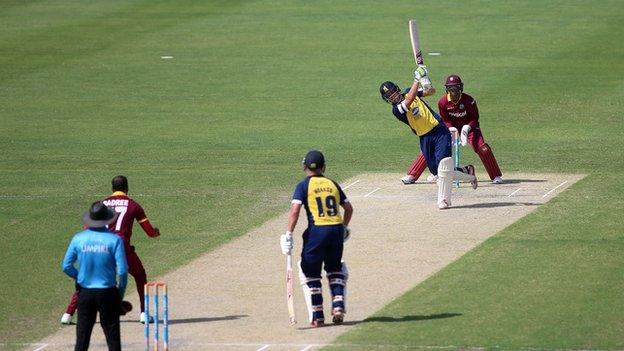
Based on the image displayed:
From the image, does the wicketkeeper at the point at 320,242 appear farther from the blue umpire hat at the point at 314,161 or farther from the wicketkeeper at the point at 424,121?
the wicketkeeper at the point at 424,121

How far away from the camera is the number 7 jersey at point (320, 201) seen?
49.8ft

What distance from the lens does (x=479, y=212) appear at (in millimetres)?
21078

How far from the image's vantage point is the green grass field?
16016mm

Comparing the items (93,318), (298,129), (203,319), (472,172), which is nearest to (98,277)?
(93,318)

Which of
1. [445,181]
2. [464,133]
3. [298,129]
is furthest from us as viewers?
[298,129]

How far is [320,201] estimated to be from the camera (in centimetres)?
1517

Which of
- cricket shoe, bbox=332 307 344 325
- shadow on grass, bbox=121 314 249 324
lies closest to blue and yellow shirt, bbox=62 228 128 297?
shadow on grass, bbox=121 314 249 324

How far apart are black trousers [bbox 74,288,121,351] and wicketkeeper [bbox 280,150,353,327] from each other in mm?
2373

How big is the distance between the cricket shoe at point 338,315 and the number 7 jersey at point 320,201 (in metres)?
0.94

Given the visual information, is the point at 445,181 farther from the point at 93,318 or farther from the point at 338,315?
the point at 93,318

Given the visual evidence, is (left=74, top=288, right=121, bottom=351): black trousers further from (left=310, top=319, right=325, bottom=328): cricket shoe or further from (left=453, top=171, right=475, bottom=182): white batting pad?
(left=453, top=171, right=475, bottom=182): white batting pad

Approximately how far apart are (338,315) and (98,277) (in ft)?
9.53

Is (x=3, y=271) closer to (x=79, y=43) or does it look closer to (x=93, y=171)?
(x=93, y=171)

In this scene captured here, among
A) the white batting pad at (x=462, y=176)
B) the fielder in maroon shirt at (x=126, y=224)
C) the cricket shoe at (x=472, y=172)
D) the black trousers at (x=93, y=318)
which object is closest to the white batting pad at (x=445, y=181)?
the white batting pad at (x=462, y=176)
